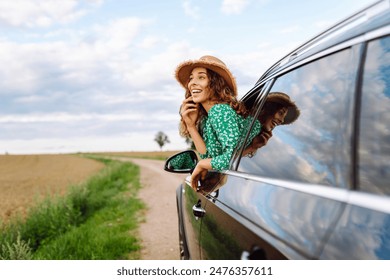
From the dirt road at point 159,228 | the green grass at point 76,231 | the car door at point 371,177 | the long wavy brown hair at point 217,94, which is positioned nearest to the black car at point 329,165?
the car door at point 371,177

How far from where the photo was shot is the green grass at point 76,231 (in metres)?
5.70

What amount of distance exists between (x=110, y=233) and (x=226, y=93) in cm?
439

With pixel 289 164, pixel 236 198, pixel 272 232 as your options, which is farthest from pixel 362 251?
pixel 236 198

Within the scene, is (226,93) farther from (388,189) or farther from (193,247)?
(388,189)

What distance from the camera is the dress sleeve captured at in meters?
2.61

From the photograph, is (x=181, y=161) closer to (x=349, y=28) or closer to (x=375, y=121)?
(x=349, y=28)

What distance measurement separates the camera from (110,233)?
6.80 metres

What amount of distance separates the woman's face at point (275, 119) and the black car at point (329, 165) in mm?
64

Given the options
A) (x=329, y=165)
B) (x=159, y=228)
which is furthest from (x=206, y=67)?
(x=159, y=228)

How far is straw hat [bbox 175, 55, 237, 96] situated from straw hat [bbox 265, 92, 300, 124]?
0.86 meters

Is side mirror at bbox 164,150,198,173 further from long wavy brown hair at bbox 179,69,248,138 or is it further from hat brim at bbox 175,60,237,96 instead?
hat brim at bbox 175,60,237,96

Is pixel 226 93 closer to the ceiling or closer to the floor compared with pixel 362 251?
closer to the ceiling

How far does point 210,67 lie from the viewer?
124 inches

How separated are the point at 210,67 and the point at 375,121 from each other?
2.06m
